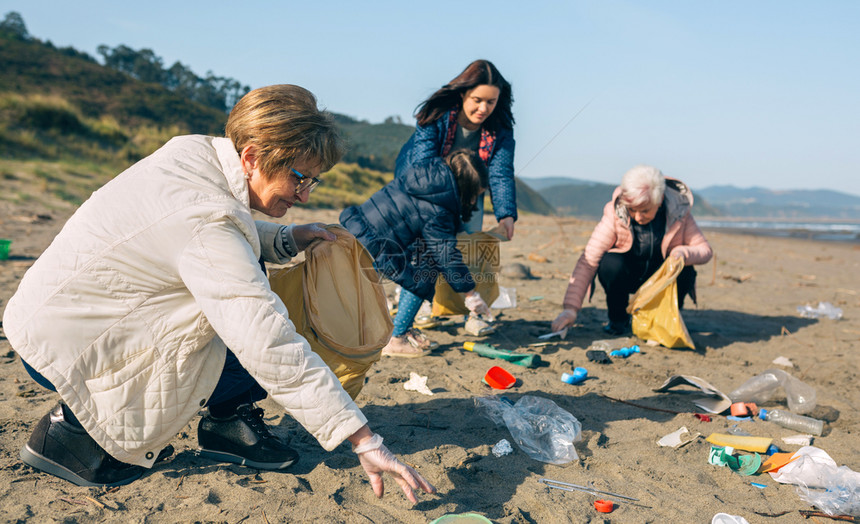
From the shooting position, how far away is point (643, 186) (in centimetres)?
372

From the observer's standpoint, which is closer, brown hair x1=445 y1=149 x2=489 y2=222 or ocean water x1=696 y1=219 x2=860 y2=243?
brown hair x1=445 y1=149 x2=489 y2=222

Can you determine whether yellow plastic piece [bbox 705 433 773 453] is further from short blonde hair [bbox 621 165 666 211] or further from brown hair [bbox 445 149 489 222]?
brown hair [bbox 445 149 489 222]

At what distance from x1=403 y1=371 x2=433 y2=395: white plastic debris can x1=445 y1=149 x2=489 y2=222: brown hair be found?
111cm

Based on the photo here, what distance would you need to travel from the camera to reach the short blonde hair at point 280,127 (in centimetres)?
162

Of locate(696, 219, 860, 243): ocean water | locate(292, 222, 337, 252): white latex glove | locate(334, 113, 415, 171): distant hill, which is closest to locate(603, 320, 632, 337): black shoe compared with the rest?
locate(292, 222, 337, 252): white latex glove

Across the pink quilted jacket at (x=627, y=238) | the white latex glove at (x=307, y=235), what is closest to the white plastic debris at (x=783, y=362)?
the pink quilted jacket at (x=627, y=238)

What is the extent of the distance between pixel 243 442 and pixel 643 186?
116 inches

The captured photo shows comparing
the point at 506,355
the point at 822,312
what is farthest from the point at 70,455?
the point at 822,312

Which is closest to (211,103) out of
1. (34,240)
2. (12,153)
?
(12,153)

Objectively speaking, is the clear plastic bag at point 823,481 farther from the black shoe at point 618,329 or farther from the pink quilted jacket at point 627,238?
the black shoe at point 618,329

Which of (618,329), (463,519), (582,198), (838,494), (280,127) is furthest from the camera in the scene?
(582,198)

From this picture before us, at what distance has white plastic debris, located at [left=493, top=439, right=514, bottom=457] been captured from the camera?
7.63 ft

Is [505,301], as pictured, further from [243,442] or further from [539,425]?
[243,442]

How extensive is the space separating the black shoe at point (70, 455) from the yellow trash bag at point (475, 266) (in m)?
2.37
